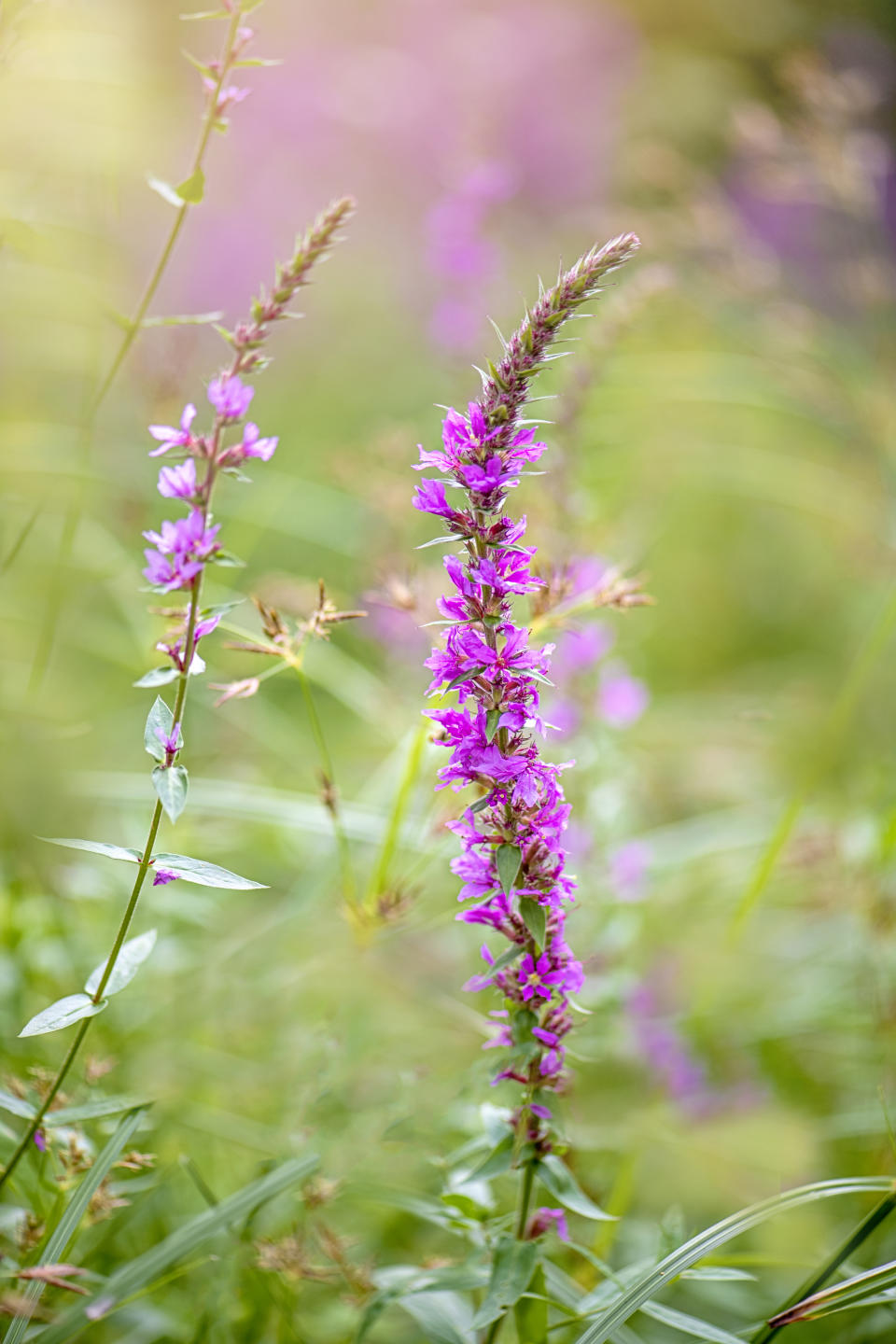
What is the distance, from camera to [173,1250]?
3.67 ft

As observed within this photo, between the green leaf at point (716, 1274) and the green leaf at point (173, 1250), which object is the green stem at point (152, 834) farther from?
the green leaf at point (716, 1274)

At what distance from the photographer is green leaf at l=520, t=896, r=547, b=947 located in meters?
0.96

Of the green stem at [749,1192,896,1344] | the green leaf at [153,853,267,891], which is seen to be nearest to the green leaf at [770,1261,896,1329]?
the green stem at [749,1192,896,1344]

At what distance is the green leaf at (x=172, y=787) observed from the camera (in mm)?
941

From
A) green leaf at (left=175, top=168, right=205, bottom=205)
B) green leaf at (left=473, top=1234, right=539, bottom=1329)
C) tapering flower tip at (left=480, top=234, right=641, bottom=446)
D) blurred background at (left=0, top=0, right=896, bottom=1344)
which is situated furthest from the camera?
blurred background at (left=0, top=0, right=896, bottom=1344)

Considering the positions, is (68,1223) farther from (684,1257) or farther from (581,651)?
(581,651)

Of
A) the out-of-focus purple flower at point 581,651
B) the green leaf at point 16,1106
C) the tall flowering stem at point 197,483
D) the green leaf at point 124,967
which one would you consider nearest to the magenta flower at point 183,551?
the tall flowering stem at point 197,483

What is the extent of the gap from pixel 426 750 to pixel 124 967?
0.79 m

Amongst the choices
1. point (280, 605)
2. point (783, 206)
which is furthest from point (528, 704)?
point (783, 206)

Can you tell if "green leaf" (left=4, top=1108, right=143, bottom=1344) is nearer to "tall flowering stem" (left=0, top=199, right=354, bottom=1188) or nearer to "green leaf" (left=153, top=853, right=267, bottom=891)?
"tall flowering stem" (left=0, top=199, right=354, bottom=1188)

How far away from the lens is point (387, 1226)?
5.49ft

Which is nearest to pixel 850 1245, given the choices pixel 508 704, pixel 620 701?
pixel 508 704

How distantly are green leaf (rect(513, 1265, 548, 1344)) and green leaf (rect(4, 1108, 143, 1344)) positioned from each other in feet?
1.57

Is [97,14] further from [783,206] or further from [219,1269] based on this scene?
[783,206]
